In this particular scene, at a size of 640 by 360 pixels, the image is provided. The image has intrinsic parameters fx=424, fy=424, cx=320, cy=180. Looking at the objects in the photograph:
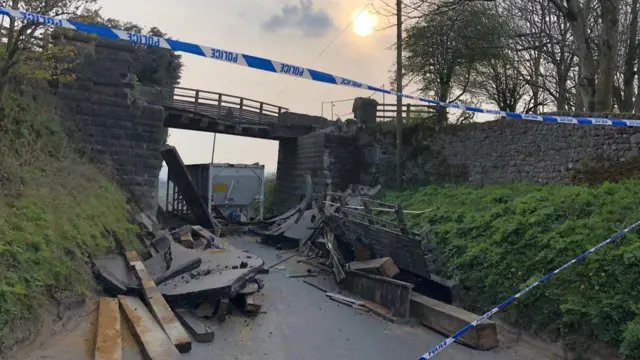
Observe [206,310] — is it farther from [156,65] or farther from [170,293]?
[156,65]

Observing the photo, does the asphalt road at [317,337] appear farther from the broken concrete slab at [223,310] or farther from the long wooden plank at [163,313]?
the long wooden plank at [163,313]

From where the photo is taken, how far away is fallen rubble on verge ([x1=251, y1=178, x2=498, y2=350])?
6.03m

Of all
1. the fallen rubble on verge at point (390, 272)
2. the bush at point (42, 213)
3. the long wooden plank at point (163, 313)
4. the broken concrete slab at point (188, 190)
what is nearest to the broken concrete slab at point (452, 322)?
the fallen rubble on verge at point (390, 272)

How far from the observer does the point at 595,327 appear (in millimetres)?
4793

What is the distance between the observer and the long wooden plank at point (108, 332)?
12.0 feet

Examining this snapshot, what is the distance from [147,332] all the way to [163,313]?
1.94 feet

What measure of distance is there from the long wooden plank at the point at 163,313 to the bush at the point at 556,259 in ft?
14.3

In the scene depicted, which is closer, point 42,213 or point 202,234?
point 42,213

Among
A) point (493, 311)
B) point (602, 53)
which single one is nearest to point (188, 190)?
point (493, 311)

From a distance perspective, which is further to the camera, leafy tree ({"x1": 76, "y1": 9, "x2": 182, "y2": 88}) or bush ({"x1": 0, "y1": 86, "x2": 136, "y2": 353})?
leafy tree ({"x1": 76, "y1": 9, "x2": 182, "y2": 88})

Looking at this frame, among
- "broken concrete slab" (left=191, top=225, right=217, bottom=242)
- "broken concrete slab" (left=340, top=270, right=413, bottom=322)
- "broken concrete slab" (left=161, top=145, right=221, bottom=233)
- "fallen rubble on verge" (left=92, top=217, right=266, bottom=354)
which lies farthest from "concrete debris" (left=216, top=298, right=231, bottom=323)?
"broken concrete slab" (left=161, top=145, right=221, bottom=233)

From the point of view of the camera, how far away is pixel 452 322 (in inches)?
228

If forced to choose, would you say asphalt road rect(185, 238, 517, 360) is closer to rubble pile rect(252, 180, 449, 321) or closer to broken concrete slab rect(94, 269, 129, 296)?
rubble pile rect(252, 180, 449, 321)

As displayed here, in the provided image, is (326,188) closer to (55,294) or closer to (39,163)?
(39,163)
